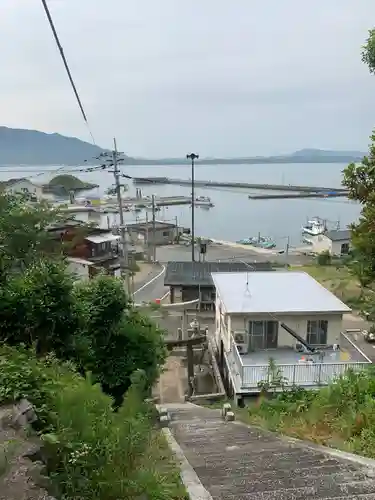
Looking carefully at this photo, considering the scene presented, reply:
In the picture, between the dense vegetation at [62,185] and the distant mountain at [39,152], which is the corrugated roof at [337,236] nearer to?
the dense vegetation at [62,185]

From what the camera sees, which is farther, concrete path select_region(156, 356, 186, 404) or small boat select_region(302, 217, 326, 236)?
small boat select_region(302, 217, 326, 236)

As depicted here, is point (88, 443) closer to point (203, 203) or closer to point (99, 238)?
point (99, 238)

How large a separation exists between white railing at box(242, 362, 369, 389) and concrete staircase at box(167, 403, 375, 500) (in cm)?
304

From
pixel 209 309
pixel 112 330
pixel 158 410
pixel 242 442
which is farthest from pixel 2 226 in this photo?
pixel 209 309

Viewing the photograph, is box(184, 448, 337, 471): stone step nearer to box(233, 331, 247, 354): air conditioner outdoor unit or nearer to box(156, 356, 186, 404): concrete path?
box(156, 356, 186, 404): concrete path

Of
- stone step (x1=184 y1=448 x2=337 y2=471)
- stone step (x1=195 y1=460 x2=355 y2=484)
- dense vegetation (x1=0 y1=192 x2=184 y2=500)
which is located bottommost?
stone step (x1=184 y1=448 x2=337 y2=471)

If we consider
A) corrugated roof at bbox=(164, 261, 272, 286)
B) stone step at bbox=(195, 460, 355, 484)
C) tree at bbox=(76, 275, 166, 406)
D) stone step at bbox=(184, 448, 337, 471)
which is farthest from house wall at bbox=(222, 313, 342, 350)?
corrugated roof at bbox=(164, 261, 272, 286)

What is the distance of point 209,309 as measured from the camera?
63.1 ft

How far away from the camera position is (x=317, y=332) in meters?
10.7

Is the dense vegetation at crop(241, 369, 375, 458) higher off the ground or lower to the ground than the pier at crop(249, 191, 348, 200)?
higher

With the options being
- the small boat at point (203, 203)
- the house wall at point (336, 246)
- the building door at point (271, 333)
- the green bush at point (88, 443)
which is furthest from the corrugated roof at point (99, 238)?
the small boat at point (203, 203)

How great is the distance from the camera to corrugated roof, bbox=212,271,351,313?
34.7ft

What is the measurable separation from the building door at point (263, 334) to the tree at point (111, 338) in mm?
3930

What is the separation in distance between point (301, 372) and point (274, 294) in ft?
10.4
